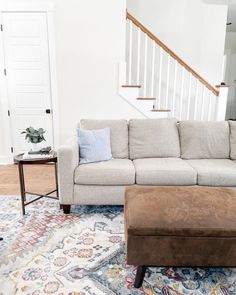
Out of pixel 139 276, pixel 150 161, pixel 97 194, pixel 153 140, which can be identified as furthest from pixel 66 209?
pixel 153 140

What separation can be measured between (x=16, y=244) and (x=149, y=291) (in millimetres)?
1140

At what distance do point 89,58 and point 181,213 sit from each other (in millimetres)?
2973

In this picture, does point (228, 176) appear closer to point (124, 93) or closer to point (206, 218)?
point (206, 218)

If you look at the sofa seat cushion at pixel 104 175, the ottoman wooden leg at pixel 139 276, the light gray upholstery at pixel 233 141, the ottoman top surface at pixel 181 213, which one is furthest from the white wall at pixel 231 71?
the ottoman wooden leg at pixel 139 276

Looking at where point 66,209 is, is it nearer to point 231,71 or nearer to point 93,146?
point 93,146

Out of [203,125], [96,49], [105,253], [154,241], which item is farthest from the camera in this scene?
[96,49]

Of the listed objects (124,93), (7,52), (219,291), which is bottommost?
(219,291)

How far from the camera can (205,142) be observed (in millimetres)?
2900

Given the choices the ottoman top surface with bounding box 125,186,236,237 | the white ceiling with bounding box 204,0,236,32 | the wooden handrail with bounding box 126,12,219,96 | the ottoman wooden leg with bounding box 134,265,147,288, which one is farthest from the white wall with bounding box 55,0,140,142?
the ottoman wooden leg with bounding box 134,265,147,288

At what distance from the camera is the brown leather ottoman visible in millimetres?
1467

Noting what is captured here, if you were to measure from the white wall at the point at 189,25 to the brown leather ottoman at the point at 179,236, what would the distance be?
3.94 metres

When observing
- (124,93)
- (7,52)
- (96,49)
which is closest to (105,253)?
(124,93)

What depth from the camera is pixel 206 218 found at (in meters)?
1.52

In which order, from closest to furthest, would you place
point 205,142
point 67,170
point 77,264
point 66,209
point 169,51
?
1. point 77,264
2. point 67,170
3. point 66,209
4. point 205,142
5. point 169,51
